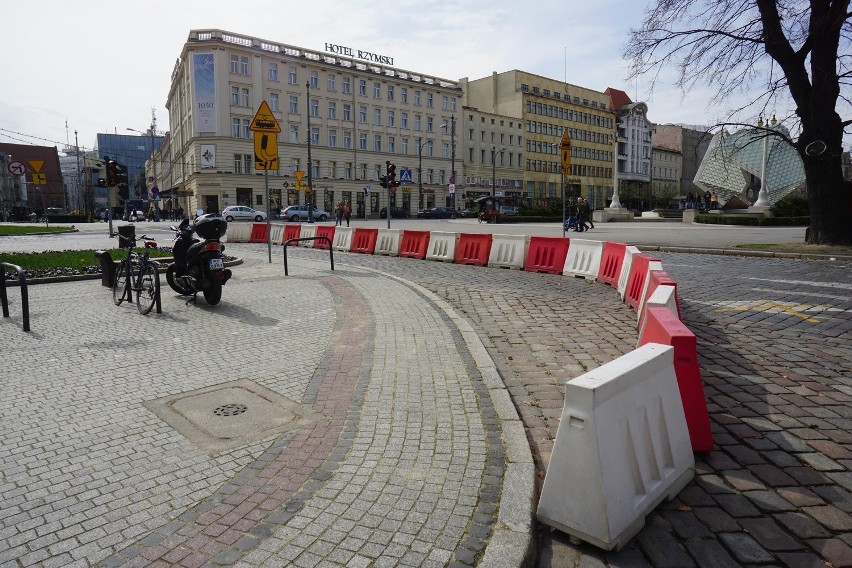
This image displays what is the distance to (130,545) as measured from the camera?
2.73 m

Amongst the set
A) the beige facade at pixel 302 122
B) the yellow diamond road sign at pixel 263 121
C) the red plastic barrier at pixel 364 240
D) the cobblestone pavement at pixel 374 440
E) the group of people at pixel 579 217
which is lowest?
the cobblestone pavement at pixel 374 440

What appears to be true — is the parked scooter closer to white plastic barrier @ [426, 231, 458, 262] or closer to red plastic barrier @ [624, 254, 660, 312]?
red plastic barrier @ [624, 254, 660, 312]

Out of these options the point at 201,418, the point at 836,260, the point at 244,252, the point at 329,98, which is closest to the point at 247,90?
the point at 329,98

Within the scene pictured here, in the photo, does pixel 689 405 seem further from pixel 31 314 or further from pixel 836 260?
pixel 836 260

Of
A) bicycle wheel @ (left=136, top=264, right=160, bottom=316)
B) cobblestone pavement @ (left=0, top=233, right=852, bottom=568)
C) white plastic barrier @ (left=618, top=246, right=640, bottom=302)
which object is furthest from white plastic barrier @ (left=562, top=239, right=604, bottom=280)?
bicycle wheel @ (left=136, top=264, right=160, bottom=316)

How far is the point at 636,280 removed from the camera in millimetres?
8602

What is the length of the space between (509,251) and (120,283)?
8422mm

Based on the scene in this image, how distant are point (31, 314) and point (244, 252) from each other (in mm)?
10442

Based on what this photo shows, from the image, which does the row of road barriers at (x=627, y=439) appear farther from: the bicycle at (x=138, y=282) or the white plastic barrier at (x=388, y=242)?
the white plastic barrier at (x=388, y=242)

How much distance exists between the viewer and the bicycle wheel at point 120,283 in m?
8.87

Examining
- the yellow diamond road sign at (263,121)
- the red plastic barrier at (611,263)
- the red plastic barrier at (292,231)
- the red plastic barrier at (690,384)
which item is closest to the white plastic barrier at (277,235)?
the red plastic barrier at (292,231)

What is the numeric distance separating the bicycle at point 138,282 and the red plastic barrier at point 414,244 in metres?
8.82

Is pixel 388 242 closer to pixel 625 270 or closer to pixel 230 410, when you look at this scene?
pixel 625 270

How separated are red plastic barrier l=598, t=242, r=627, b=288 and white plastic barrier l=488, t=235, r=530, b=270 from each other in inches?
94.3
